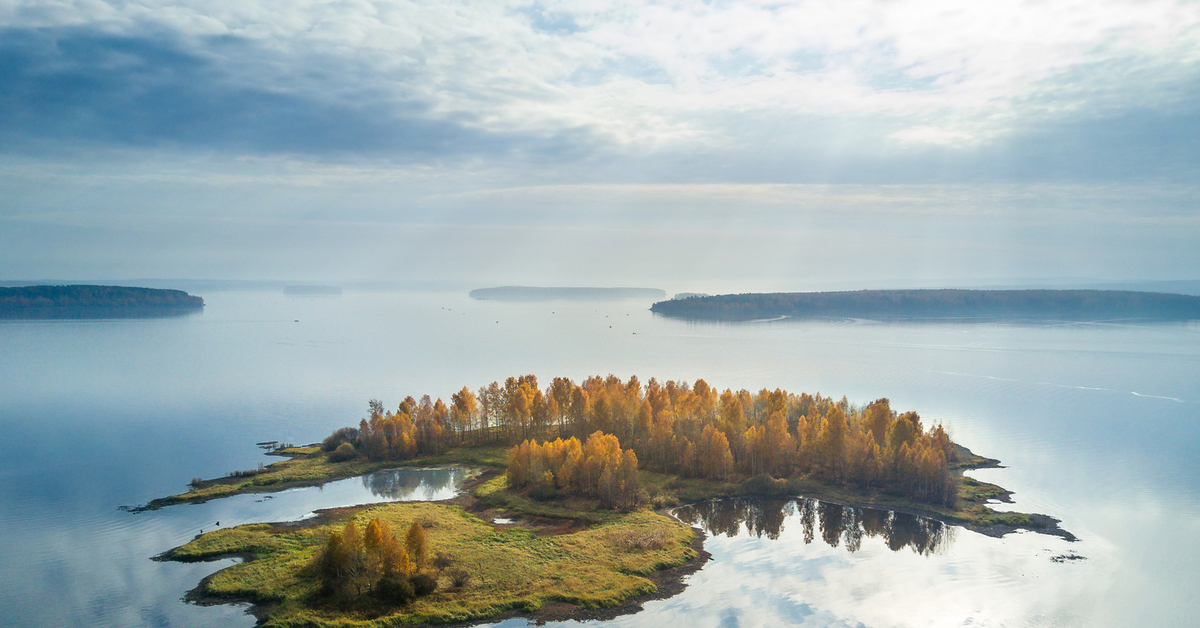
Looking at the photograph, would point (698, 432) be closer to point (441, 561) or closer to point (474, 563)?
point (474, 563)

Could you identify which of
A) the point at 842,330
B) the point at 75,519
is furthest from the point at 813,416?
the point at 842,330

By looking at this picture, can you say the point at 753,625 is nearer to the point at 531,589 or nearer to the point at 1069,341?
the point at 531,589

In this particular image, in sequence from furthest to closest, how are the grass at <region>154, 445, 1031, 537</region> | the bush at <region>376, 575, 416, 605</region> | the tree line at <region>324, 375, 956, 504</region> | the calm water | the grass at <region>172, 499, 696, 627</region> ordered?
the tree line at <region>324, 375, 956, 504</region>
the grass at <region>154, 445, 1031, 537</region>
the calm water
the bush at <region>376, 575, 416, 605</region>
the grass at <region>172, 499, 696, 627</region>

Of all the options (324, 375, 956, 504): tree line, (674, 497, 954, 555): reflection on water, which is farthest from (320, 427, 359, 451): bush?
(674, 497, 954, 555): reflection on water

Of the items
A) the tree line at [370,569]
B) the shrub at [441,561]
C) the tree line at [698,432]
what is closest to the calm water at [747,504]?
the tree line at [370,569]

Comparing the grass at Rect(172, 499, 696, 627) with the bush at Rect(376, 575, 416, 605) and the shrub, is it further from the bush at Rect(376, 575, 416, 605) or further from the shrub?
the bush at Rect(376, 575, 416, 605)

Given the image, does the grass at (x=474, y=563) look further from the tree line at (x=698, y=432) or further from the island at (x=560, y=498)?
the tree line at (x=698, y=432)
